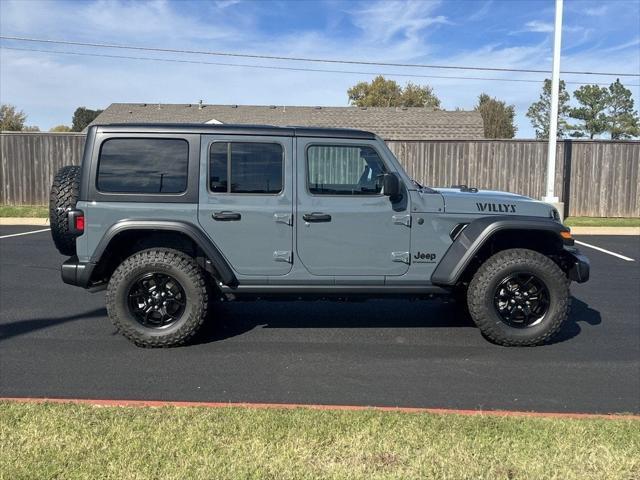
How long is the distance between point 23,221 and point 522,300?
15.0 metres

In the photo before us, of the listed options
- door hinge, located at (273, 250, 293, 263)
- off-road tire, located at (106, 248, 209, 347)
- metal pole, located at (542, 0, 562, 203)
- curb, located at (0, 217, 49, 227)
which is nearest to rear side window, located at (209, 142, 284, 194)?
door hinge, located at (273, 250, 293, 263)

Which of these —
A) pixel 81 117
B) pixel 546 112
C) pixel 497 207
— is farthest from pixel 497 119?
pixel 497 207

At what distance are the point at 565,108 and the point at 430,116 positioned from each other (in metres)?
35.1

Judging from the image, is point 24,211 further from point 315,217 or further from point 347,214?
point 347,214

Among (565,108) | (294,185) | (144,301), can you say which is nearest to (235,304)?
(144,301)

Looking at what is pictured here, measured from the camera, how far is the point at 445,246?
18.3ft

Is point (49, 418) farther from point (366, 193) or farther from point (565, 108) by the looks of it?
point (565, 108)

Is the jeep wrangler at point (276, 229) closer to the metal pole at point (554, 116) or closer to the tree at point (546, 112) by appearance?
the metal pole at point (554, 116)

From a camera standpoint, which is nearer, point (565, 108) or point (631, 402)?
point (631, 402)

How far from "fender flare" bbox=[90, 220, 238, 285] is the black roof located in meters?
0.87

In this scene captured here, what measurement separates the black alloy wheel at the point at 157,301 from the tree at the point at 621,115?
61.0 meters

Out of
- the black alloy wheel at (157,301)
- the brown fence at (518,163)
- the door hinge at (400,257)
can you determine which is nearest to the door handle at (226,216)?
the black alloy wheel at (157,301)

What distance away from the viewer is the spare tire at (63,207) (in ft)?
18.4

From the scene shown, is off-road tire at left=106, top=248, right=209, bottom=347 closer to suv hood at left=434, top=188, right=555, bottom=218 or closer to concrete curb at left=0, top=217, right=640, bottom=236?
suv hood at left=434, top=188, right=555, bottom=218
